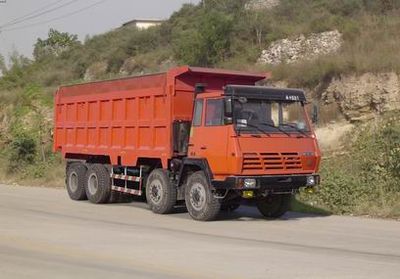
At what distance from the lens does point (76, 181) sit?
1947 cm

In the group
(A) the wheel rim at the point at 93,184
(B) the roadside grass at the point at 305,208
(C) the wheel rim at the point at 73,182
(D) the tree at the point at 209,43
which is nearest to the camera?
(B) the roadside grass at the point at 305,208

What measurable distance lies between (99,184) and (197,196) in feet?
15.1

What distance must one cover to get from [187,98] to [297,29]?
741 inches

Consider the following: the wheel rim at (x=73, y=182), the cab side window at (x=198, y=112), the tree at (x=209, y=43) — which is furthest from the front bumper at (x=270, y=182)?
the tree at (x=209, y=43)

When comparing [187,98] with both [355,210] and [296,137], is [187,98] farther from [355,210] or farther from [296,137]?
[355,210]

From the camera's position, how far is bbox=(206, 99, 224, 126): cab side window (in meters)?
13.9

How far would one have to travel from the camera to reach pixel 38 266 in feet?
29.1

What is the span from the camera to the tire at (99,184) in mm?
18078

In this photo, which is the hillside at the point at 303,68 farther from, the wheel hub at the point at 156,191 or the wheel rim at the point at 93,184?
the wheel rim at the point at 93,184

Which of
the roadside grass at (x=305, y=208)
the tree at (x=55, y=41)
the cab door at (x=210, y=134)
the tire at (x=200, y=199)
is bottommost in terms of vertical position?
the roadside grass at (x=305, y=208)

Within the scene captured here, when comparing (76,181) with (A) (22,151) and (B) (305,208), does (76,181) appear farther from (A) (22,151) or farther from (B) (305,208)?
(A) (22,151)

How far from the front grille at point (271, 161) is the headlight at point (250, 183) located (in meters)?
0.24

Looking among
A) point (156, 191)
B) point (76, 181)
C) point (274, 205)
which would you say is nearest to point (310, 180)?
point (274, 205)

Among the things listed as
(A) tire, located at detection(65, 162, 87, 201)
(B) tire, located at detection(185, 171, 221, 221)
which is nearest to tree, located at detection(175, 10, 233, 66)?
(A) tire, located at detection(65, 162, 87, 201)
